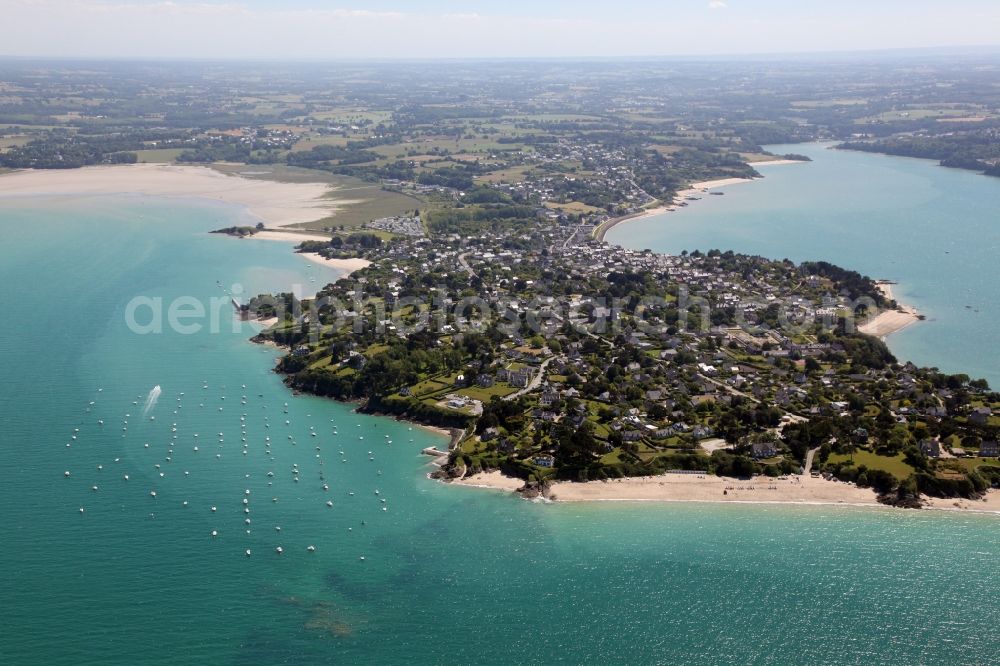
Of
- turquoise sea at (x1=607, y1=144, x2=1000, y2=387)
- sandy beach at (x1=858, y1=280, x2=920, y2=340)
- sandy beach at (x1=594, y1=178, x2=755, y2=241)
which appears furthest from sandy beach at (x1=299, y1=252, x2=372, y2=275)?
sandy beach at (x1=858, y1=280, x2=920, y2=340)

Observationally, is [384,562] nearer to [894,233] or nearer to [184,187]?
[894,233]

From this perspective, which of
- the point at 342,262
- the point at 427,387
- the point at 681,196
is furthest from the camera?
the point at 681,196

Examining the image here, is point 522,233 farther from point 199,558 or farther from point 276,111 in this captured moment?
point 276,111

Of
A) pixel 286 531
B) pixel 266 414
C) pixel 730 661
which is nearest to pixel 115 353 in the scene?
pixel 266 414

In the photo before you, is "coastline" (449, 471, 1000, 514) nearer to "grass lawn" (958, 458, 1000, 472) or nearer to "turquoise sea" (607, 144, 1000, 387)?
"grass lawn" (958, 458, 1000, 472)

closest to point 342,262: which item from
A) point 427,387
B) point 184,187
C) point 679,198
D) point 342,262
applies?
point 342,262

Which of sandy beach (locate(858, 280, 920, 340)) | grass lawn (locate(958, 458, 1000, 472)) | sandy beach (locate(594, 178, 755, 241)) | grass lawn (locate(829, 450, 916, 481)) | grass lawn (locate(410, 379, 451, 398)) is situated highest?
sandy beach (locate(594, 178, 755, 241))
